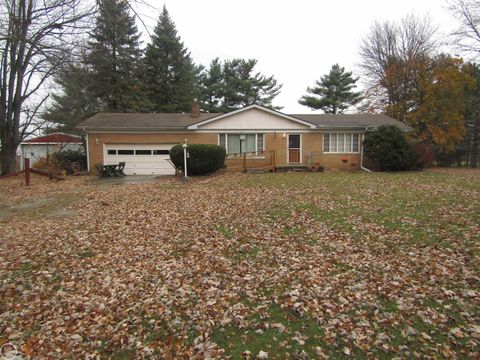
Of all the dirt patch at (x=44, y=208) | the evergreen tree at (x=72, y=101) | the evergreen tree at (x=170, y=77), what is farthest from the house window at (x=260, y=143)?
the evergreen tree at (x=170, y=77)

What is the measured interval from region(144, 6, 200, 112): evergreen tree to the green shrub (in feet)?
68.9

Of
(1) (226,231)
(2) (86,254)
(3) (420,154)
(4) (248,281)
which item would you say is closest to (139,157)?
(1) (226,231)

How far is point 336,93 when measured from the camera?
1407 inches

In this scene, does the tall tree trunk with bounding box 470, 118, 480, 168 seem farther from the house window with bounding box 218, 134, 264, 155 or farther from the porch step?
the house window with bounding box 218, 134, 264, 155

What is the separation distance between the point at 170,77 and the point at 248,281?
3189 cm

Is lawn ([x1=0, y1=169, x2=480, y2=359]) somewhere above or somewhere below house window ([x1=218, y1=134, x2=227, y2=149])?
below

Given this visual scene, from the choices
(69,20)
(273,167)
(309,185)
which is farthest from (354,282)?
(69,20)

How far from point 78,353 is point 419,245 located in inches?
206

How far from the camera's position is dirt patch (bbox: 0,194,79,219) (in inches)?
346

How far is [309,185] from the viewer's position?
39.3 feet

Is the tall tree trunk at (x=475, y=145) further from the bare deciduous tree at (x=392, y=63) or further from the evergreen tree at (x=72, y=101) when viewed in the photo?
the evergreen tree at (x=72, y=101)

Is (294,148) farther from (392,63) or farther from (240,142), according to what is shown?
(392,63)

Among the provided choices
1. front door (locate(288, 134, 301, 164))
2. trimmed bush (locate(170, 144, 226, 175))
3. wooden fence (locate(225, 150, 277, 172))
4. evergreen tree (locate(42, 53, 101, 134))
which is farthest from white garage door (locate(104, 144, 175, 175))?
front door (locate(288, 134, 301, 164))

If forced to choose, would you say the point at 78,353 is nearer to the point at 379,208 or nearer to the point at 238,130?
the point at 379,208
